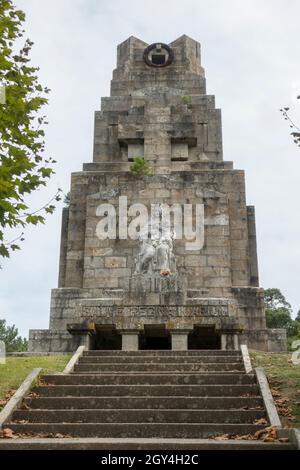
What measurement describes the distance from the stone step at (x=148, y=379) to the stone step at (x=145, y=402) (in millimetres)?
1016

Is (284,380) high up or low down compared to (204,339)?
down

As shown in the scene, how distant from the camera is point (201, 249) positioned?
20.0 meters

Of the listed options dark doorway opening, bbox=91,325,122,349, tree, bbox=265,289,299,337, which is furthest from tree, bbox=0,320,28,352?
dark doorway opening, bbox=91,325,122,349

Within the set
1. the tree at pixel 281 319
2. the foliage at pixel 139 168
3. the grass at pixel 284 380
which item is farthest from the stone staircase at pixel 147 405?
the tree at pixel 281 319

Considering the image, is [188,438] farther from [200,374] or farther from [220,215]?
[220,215]

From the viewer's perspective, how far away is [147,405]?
31.6 feet

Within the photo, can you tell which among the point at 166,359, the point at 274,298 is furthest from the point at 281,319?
the point at 166,359

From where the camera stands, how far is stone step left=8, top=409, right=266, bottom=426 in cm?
895

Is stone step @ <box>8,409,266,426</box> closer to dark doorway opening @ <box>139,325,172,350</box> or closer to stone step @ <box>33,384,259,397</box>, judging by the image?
stone step @ <box>33,384,259,397</box>

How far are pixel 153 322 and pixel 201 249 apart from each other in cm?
529

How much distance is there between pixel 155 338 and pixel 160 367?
4576 millimetres

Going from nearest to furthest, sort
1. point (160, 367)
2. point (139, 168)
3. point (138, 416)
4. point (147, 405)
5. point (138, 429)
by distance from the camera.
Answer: point (138, 429)
point (138, 416)
point (147, 405)
point (160, 367)
point (139, 168)

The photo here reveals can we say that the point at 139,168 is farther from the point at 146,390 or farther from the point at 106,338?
the point at 146,390
